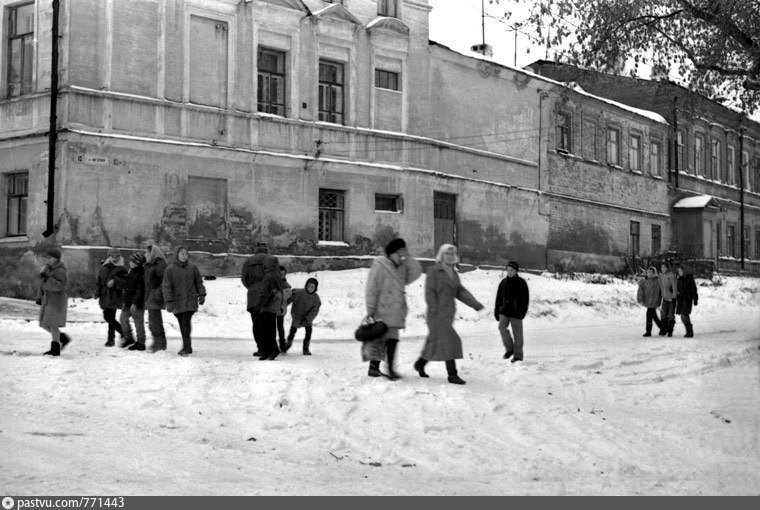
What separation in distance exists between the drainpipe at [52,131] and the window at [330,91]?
7.47 meters

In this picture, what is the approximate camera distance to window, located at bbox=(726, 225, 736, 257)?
49281 mm

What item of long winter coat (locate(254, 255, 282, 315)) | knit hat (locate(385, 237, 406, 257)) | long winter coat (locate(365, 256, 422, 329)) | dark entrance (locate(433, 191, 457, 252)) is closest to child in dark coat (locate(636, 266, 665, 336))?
long winter coat (locate(254, 255, 282, 315))

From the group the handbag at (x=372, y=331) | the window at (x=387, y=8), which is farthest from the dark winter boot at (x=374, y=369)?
the window at (x=387, y=8)

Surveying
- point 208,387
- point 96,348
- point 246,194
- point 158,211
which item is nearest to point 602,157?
point 246,194

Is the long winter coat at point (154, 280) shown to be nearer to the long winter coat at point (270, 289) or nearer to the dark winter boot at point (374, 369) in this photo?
the long winter coat at point (270, 289)

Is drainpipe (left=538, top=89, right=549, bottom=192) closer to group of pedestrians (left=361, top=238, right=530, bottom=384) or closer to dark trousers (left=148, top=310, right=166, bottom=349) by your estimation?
dark trousers (left=148, top=310, right=166, bottom=349)

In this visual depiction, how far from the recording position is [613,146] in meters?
40.8

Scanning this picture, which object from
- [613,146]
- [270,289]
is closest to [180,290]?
[270,289]

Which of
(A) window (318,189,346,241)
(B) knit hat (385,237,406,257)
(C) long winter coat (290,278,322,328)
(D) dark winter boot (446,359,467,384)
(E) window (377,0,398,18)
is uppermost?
(E) window (377,0,398,18)

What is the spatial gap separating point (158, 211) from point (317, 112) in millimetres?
5682

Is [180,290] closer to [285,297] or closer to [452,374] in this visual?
[285,297]

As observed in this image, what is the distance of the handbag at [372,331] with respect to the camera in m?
11.5

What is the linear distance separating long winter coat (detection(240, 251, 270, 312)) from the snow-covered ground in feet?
2.89

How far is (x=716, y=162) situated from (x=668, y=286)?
106 ft
